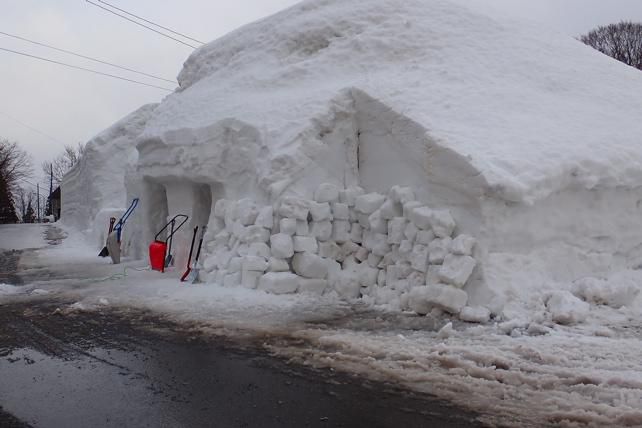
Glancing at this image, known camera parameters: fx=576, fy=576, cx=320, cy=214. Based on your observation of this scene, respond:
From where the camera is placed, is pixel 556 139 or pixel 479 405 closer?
pixel 479 405

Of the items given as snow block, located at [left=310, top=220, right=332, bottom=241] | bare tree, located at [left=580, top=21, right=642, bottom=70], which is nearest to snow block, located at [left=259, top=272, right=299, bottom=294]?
snow block, located at [left=310, top=220, right=332, bottom=241]

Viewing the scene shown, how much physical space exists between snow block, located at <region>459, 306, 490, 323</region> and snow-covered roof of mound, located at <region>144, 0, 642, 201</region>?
1492mm

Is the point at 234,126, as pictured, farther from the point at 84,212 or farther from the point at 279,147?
the point at 84,212

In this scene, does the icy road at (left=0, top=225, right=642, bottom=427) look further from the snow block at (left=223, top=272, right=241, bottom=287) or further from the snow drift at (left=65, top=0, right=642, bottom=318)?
the snow drift at (left=65, top=0, right=642, bottom=318)

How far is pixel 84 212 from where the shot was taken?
1020 inches

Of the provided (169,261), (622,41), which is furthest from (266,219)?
(622,41)

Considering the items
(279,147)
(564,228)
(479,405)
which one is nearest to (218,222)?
(279,147)

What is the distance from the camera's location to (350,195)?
8.75 meters

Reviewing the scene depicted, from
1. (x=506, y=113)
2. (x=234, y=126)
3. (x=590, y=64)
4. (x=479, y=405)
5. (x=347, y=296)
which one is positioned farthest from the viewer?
(x=590, y=64)

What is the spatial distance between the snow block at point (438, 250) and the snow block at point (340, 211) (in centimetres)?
179

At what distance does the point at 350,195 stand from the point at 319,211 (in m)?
0.59

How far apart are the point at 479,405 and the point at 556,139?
5.15 meters

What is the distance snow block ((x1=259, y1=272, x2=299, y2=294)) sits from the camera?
7.85 meters

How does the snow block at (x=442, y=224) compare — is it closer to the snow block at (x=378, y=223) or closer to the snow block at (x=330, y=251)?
the snow block at (x=378, y=223)
